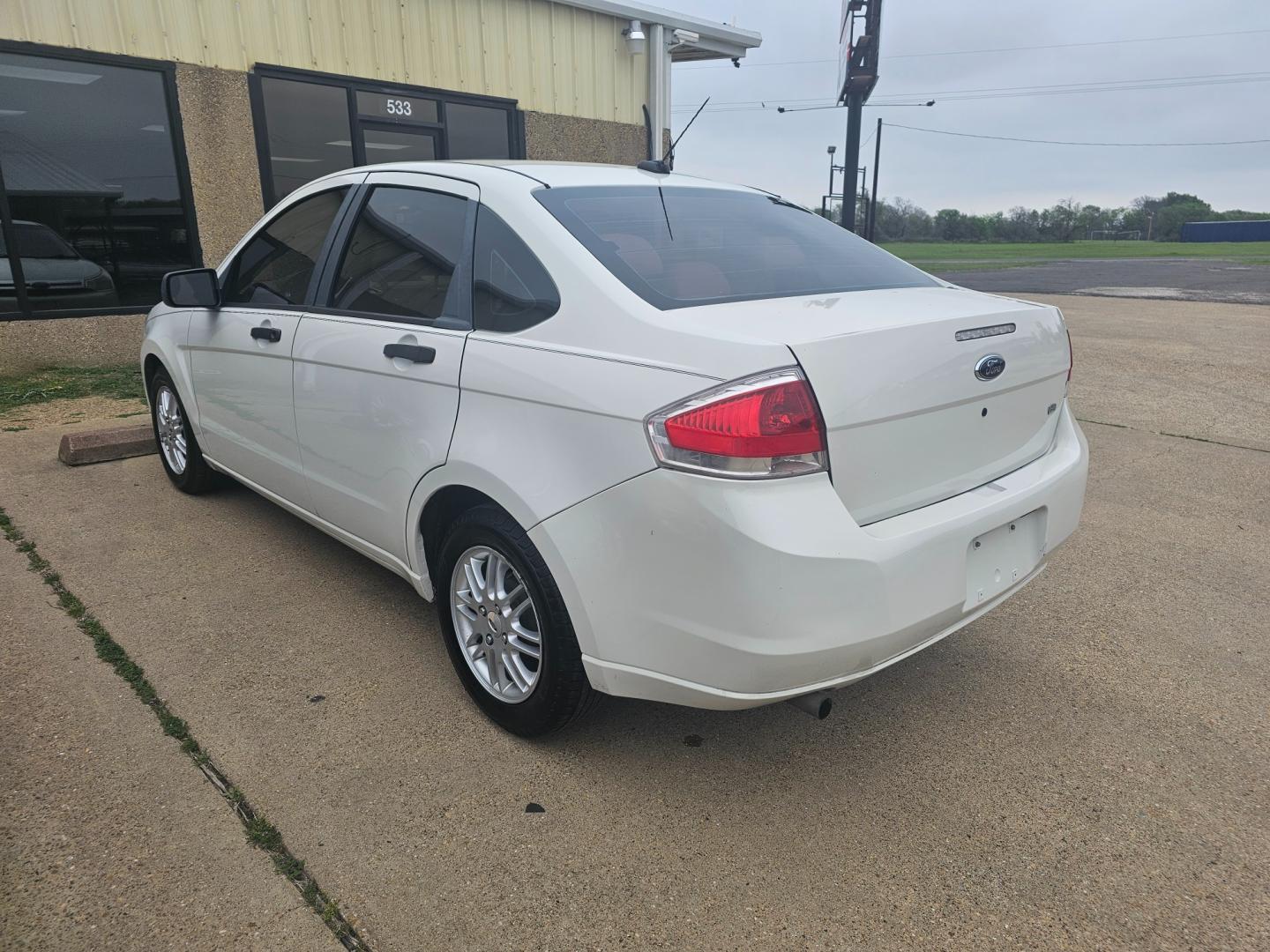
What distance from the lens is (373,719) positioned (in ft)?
9.14

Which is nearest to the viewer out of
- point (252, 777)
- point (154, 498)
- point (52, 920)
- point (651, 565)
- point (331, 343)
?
point (52, 920)

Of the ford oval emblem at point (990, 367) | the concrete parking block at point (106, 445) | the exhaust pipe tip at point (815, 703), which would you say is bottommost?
the concrete parking block at point (106, 445)

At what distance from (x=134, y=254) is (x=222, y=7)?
249 cm

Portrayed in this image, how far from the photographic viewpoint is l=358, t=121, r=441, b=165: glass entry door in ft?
32.3

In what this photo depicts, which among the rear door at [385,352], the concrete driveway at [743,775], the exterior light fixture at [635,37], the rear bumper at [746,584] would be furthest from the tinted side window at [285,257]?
the exterior light fixture at [635,37]

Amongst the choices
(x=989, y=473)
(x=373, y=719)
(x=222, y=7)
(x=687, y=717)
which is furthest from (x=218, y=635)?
(x=222, y=7)

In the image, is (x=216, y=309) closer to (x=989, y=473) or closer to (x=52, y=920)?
(x=52, y=920)

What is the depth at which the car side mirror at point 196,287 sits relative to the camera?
13.0 feet

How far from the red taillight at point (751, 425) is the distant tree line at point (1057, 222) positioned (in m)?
87.6

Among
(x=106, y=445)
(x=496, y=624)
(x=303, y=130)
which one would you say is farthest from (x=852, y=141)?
(x=496, y=624)

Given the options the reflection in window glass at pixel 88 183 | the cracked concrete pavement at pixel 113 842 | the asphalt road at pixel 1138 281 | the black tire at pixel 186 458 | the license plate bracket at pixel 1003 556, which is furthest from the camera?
the asphalt road at pixel 1138 281

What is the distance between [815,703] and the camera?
2254 mm

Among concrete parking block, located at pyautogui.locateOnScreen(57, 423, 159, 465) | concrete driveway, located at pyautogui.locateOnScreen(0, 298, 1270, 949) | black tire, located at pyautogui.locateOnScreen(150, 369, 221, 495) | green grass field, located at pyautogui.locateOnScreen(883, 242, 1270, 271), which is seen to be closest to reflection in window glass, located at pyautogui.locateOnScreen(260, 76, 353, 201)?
concrete parking block, located at pyautogui.locateOnScreen(57, 423, 159, 465)

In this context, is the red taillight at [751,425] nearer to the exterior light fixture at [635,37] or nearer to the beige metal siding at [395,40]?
the beige metal siding at [395,40]
